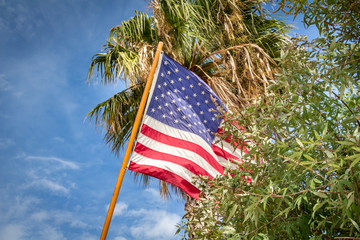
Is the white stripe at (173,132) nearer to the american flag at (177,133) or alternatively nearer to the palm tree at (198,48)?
the american flag at (177,133)

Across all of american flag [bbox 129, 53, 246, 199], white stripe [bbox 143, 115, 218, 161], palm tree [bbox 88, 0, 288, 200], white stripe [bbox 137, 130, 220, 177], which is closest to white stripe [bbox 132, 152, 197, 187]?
american flag [bbox 129, 53, 246, 199]

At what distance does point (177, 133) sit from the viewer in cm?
407

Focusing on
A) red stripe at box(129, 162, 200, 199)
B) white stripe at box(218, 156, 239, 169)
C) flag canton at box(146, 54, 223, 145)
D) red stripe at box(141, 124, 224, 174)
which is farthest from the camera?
flag canton at box(146, 54, 223, 145)

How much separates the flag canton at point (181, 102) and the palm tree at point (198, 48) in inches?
51.5

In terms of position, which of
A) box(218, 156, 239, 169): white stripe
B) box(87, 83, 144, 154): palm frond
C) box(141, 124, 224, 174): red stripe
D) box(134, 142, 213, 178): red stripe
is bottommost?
box(218, 156, 239, 169): white stripe

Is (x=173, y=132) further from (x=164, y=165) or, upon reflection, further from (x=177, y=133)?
(x=164, y=165)

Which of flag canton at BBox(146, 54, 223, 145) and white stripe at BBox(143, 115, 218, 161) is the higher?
flag canton at BBox(146, 54, 223, 145)

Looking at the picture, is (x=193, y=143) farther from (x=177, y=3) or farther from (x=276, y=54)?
(x=276, y=54)

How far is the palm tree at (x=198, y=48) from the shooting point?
6.09 meters

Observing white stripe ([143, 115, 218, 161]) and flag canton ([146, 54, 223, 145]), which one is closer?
white stripe ([143, 115, 218, 161])

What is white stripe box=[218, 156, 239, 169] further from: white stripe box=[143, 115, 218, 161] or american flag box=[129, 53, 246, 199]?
white stripe box=[143, 115, 218, 161]

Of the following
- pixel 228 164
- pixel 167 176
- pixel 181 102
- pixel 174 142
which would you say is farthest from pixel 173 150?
pixel 228 164

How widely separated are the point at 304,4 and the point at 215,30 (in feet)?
15.4

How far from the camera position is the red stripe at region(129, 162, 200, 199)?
142 inches
